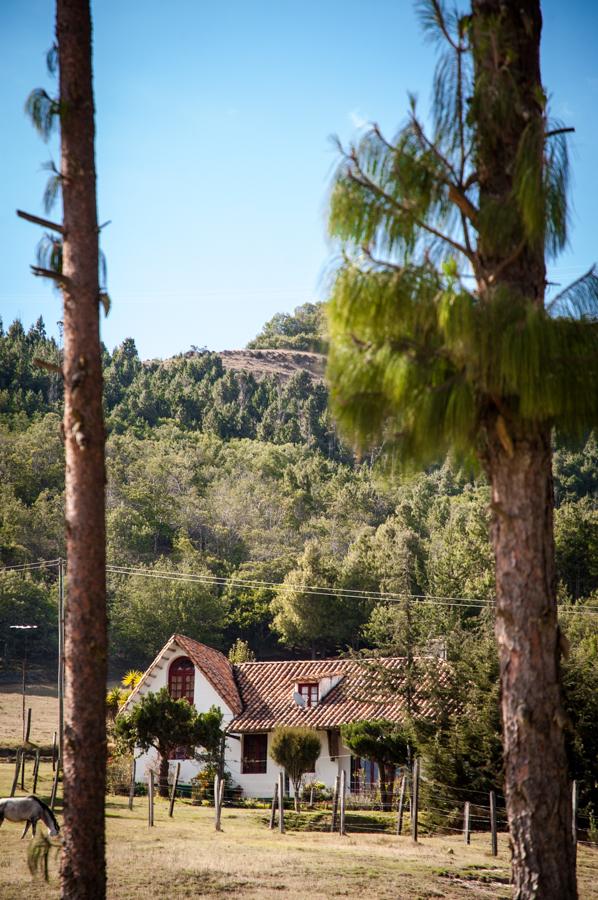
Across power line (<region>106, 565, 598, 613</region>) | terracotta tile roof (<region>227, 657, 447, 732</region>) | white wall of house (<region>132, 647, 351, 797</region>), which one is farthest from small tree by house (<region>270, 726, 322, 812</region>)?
power line (<region>106, 565, 598, 613</region>)

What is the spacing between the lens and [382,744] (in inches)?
1098

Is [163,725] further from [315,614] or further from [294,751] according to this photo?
[315,614]

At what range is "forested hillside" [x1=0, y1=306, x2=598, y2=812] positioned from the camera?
3278cm

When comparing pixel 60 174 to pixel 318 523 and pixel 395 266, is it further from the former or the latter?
pixel 318 523

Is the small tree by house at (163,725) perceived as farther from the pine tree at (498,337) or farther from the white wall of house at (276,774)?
the pine tree at (498,337)

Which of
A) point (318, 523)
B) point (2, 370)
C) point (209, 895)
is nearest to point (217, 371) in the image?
point (2, 370)

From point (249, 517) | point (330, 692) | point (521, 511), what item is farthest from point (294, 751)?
point (249, 517)

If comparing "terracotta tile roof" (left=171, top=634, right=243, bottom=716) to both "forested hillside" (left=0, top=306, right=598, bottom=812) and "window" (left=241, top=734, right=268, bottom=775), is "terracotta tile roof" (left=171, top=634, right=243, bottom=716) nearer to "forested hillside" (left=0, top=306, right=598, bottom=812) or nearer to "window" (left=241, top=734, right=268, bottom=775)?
"window" (left=241, top=734, right=268, bottom=775)

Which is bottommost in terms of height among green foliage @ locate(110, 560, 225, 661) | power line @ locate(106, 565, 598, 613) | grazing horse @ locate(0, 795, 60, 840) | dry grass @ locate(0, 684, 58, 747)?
dry grass @ locate(0, 684, 58, 747)

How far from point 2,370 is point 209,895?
10951cm

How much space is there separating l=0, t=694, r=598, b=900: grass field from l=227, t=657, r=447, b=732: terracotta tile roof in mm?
9126

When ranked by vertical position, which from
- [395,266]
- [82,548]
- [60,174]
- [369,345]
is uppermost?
[60,174]

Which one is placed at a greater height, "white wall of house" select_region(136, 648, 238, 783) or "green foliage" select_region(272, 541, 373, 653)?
"green foliage" select_region(272, 541, 373, 653)

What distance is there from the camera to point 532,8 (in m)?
6.43
